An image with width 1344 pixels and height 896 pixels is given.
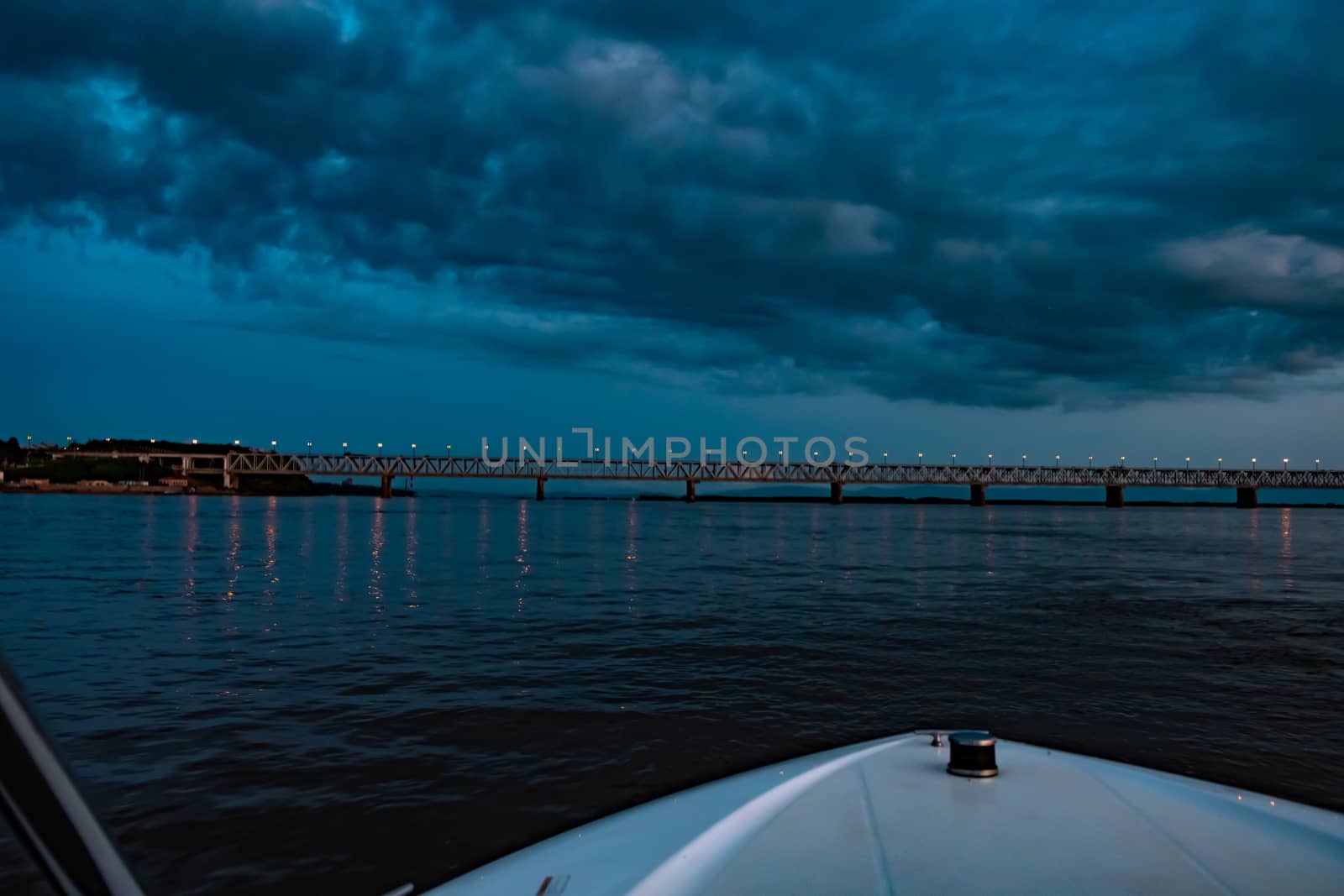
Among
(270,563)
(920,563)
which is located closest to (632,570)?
(920,563)

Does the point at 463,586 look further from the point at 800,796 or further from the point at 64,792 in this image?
the point at 64,792

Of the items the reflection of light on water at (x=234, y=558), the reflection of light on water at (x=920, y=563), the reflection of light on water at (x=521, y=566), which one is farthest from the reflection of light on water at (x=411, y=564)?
the reflection of light on water at (x=920, y=563)

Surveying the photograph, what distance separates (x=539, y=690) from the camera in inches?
460

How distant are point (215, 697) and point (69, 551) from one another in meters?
33.5

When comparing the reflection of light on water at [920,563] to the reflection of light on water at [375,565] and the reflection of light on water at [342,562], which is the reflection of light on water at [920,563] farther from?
the reflection of light on water at [342,562]

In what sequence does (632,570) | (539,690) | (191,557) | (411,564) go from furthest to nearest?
(191,557) → (411,564) → (632,570) → (539,690)

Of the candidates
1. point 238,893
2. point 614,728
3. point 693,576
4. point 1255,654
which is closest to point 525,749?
point 614,728

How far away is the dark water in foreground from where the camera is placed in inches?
278

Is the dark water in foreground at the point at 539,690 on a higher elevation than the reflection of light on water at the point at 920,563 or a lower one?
higher

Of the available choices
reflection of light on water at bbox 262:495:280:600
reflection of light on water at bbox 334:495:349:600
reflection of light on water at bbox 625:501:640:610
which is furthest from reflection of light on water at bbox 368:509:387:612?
reflection of light on water at bbox 625:501:640:610

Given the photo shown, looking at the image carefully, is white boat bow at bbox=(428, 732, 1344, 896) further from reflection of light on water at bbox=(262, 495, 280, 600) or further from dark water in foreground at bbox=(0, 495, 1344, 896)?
reflection of light on water at bbox=(262, 495, 280, 600)

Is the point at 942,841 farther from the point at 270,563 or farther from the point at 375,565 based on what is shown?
the point at 270,563

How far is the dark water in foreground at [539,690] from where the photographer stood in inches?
278

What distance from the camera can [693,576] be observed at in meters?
29.7
